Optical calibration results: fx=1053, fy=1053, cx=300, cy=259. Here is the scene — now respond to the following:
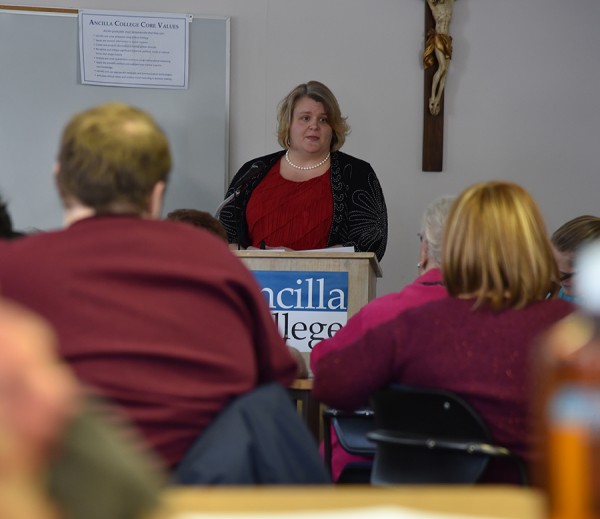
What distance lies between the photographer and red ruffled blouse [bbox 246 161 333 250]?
463 cm

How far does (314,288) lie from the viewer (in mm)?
3760

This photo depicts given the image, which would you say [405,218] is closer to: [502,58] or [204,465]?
[502,58]

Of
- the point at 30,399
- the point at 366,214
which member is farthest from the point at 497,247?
the point at 366,214

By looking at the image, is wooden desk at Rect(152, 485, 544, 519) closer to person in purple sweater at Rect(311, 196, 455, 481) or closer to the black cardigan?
person in purple sweater at Rect(311, 196, 455, 481)

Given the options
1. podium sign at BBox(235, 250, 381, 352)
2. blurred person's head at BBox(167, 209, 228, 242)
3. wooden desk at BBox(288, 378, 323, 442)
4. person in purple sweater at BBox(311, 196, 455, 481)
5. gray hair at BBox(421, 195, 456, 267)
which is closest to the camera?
person in purple sweater at BBox(311, 196, 455, 481)

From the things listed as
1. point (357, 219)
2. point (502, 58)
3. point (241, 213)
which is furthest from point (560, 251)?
point (502, 58)

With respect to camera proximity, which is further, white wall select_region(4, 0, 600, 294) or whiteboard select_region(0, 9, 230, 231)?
white wall select_region(4, 0, 600, 294)

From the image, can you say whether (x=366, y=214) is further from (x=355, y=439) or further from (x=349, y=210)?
(x=355, y=439)

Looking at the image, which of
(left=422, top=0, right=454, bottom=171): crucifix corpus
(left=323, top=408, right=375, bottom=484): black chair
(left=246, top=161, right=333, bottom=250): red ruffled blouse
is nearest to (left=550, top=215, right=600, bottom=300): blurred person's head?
(left=246, top=161, right=333, bottom=250): red ruffled blouse

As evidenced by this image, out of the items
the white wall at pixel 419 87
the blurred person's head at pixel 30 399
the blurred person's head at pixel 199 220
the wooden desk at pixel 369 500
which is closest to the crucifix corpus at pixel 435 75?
the white wall at pixel 419 87

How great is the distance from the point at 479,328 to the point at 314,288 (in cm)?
172

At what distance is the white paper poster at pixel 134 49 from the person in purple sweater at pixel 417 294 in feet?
10.5

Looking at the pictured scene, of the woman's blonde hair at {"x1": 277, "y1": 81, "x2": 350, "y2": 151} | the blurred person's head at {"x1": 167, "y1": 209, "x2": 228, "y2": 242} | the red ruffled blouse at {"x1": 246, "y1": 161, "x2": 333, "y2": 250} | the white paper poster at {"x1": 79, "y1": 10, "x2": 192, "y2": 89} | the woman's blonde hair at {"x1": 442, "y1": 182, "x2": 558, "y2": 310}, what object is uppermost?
the white paper poster at {"x1": 79, "y1": 10, "x2": 192, "y2": 89}

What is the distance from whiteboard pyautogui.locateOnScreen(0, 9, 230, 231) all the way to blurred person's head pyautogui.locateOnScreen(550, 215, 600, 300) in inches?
90.7
